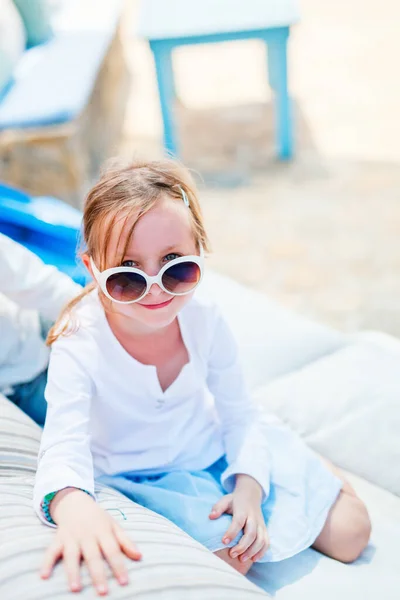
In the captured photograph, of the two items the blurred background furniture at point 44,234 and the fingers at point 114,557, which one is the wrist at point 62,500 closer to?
the fingers at point 114,557

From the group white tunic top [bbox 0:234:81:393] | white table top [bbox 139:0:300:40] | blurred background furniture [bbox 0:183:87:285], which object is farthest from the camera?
white table top [bbox 139:0:300:40]

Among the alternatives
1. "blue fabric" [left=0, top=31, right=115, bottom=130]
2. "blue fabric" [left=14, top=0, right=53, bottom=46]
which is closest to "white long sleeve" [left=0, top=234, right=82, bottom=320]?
"blue fabric" [left=0, top=31, right=115, bottom=130]

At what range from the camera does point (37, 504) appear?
866 millimetres

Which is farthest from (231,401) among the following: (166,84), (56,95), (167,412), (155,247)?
(166,84)

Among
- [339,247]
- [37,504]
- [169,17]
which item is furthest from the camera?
[169,17]

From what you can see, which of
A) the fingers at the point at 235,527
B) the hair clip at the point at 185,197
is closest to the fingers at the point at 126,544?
the fingers at the point at 235,527

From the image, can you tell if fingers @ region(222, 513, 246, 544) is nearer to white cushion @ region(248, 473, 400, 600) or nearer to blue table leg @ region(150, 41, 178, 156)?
white cushion @ region(248, 473, 400, 600)

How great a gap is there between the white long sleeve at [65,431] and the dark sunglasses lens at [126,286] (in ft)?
0.45

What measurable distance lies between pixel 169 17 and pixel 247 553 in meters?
2.78

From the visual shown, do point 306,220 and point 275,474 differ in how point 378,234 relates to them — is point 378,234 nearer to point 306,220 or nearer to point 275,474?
point 306,220

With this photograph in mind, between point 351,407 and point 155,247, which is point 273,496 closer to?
point 351,407

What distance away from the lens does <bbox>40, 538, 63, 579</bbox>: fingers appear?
70 cm

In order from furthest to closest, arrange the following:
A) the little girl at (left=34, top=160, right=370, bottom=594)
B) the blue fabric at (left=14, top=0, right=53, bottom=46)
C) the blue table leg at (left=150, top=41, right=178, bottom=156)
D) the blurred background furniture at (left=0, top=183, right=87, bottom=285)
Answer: the blue fabric at (left=14, top=0, right=53, bottom=46)
the blue table leg at (left=150, top=41, right=178, bottom=156)
the blurred background furniture at (left=0, top=183, right=87, bottom=285)
the little girl at (left=34, top=160, right=370, bottom=594)

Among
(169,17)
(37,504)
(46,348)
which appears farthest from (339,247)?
(37,504)
